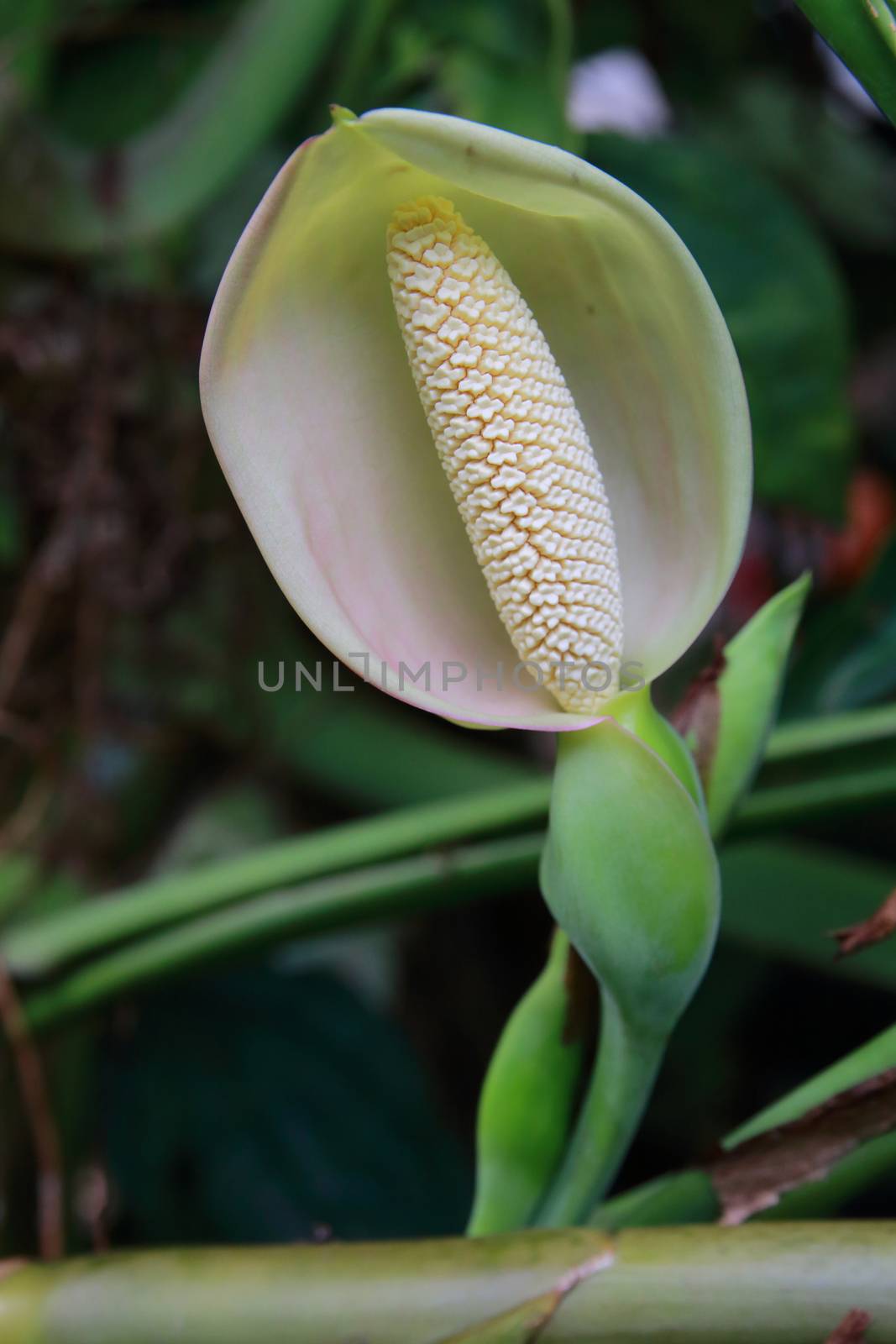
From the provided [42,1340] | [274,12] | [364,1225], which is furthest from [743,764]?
[274,12]

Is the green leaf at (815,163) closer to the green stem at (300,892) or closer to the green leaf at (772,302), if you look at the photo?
the green leaf at (772,302)

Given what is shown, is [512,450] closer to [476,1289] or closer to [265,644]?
[476,1289]

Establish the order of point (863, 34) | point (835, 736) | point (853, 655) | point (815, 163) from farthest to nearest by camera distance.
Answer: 1. point (815, 163)
2. point (853, 655)
3. point (835, 736)
4. point (863, 34)

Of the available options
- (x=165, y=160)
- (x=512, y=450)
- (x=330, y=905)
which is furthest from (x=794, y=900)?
(x=165, y=160)

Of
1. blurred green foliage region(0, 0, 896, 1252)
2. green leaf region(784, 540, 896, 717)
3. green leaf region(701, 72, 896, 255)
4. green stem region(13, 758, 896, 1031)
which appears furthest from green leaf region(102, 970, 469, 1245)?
green leaf region(701, 72, 896, 255)

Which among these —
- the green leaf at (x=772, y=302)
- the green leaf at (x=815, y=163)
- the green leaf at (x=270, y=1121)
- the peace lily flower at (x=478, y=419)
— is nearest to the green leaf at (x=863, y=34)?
the peace lily flower at (x=478, y=419)

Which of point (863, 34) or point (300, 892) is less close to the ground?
point (863, 34)
